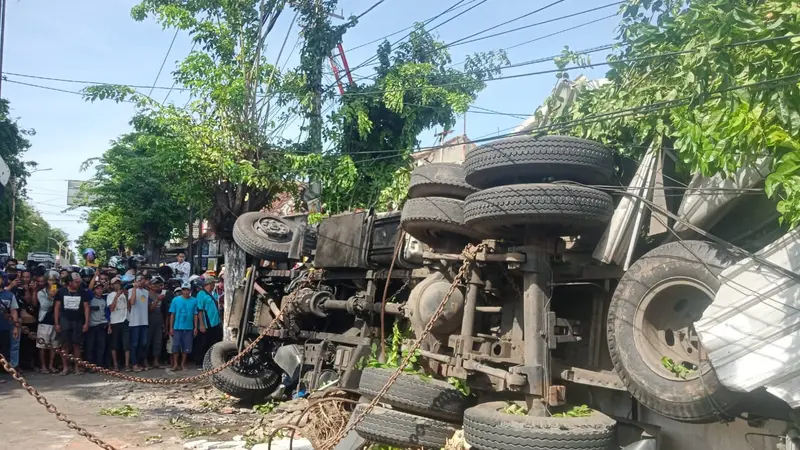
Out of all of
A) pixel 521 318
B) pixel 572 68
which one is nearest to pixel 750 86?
pixel 572 68

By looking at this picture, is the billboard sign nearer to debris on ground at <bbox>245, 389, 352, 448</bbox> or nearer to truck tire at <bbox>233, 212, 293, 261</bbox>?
truck tire at <bbox>233, 212, 293, 261</bbox>

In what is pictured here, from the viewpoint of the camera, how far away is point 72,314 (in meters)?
12.0

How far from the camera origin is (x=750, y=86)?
3.64 meters

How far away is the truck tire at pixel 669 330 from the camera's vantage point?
13.8 feet

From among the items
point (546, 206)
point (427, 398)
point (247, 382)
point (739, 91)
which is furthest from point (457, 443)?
point (247, 382)

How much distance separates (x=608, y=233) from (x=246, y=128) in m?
8.77

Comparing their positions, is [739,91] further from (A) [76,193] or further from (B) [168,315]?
(A) [76,193]

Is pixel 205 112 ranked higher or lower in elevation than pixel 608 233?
higher

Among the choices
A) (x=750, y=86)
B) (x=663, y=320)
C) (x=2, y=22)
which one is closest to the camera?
(x=750, y=86)

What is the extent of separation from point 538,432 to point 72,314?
32.4ft

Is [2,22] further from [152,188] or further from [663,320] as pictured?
[152,188]

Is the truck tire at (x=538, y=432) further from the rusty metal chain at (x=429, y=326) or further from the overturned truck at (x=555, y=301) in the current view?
the rusty metal chain at (x=429, y=326)

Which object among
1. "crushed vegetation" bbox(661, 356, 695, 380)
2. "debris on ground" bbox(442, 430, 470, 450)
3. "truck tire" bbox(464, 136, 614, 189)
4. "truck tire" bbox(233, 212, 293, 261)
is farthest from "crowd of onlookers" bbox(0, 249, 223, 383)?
"crushed vegetation" bbox(661, 356, 695, 380)

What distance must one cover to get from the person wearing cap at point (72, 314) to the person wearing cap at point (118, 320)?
0.42 meters
